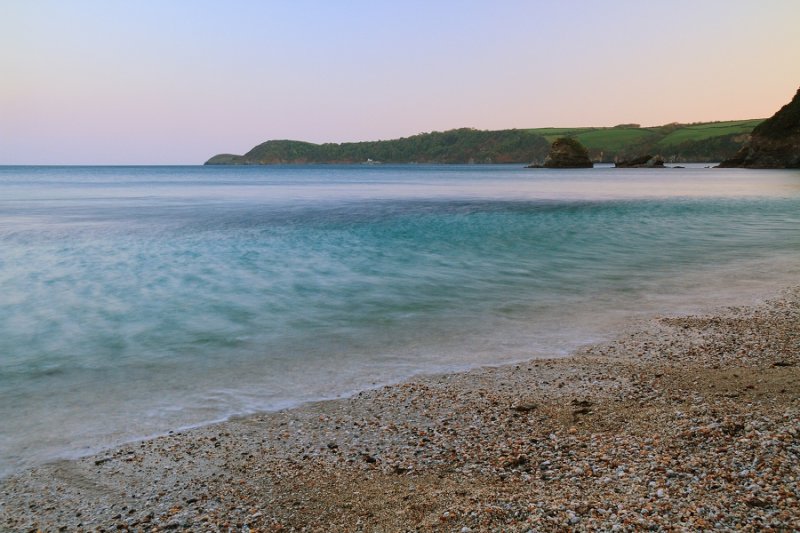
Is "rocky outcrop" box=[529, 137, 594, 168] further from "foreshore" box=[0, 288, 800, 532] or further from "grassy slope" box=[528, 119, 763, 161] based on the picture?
"foreshore" box=[0, 288, 800, 532]

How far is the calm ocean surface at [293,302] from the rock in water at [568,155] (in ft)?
422

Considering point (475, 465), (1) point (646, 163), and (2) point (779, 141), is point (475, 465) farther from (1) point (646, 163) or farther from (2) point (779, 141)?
(1) point (646, 163)

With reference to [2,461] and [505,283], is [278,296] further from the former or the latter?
[2,461]

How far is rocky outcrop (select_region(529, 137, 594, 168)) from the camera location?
150m

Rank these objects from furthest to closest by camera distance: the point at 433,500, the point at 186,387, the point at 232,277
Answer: the point at 232,277, the point at 186,387, the point at 433,500

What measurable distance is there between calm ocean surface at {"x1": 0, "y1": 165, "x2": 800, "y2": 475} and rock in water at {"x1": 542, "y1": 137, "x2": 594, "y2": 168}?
129 m

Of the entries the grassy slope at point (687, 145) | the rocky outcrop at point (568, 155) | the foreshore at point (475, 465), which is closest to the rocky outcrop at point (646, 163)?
the rocky outcrop at point (568, 155)

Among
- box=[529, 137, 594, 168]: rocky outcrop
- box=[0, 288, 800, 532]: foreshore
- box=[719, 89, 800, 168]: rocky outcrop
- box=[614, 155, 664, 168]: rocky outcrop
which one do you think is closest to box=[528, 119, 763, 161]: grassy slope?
box=[614, 155, 664, 168]: rocky outcrop

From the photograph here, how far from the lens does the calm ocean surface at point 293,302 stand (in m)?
6.94

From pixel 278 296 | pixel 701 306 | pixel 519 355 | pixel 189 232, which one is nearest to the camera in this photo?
pixel 519 355

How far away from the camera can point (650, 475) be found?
13.9ft

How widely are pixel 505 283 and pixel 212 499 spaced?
34.8ft

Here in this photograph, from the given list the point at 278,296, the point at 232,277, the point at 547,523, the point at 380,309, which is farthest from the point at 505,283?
the point at 547,523

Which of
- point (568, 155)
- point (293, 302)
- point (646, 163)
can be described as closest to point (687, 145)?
point (646, 163)
